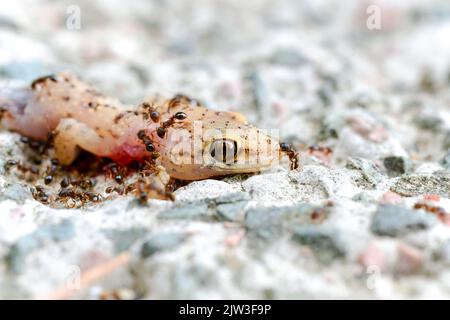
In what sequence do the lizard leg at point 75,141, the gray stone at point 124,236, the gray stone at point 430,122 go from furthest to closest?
the gray stone at point 430,122
the lizard leg at point 75,141
the gray stone at point 124,236

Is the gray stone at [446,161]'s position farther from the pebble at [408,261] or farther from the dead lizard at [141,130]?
the pebble at [408,261]

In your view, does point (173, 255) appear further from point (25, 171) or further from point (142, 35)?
point (142, 35)

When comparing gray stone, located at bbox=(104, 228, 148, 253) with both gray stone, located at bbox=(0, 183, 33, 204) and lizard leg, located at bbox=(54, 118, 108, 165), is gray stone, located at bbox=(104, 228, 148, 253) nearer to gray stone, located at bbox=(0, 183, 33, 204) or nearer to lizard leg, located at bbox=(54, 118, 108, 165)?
gray stone, located at bbox=(0, 183, 33, 204)

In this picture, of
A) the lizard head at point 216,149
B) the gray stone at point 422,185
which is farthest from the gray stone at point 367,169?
the lizard head at point 216,149

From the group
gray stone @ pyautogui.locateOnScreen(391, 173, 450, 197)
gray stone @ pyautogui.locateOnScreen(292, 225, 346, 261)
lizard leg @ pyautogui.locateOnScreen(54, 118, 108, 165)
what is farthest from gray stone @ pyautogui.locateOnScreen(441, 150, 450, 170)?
lizard leg @ pyautogui.locateOnScreen(54, 118, 108, 165)

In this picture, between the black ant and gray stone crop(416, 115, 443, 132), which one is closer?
the black ant

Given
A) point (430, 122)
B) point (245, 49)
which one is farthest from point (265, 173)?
point (245, 49)
